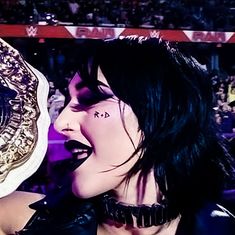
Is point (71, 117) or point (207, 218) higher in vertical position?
point (71, 117)

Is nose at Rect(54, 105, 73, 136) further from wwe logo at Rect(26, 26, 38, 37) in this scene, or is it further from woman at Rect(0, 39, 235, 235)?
wwe logo at Rect(26, 26, 38, 37)

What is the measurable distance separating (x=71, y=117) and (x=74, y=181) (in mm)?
77

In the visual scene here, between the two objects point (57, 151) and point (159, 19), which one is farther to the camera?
point (159, 19)

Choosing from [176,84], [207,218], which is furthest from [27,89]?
[207,218]

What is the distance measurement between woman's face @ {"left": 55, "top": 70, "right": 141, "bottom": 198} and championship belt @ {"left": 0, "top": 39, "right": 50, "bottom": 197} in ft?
0.11

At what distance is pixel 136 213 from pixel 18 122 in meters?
0.18

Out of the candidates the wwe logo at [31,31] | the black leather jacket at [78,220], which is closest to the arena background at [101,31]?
the wwe logo at [31,31]

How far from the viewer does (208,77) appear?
2.10 ft

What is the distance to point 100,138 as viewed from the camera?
573 millimetres

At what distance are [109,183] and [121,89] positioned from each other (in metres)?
0.11

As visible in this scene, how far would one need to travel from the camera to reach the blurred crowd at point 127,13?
4.48m

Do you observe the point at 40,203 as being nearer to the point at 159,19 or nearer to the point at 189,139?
the point at 189,139

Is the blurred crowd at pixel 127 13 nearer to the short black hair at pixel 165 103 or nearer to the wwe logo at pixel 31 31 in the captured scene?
the wwe logo at pixel 31 31

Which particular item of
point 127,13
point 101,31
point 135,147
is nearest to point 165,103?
point 135,147
